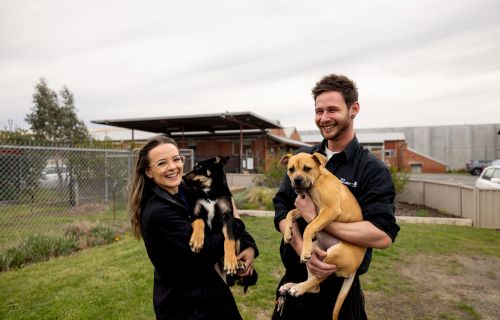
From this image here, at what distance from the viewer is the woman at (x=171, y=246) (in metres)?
2.13

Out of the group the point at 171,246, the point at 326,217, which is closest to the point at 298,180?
the point at 326,217

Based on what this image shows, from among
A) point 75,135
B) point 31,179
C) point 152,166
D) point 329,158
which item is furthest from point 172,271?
point 75,135

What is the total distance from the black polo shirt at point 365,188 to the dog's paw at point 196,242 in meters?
0.73

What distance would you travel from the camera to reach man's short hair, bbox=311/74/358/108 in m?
2.30

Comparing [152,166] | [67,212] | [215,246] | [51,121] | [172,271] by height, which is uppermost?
[51,121]

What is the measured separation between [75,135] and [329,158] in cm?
1962

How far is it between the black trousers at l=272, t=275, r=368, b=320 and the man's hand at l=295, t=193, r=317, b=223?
1.57 feet

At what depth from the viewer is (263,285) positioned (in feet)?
17.1

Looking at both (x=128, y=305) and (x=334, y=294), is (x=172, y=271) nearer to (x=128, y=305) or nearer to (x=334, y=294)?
(x=334, y=294)

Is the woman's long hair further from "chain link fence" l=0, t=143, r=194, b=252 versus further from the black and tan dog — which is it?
"chain link fence" l=0, t=143, r=194, b=252

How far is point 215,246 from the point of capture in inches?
88.3

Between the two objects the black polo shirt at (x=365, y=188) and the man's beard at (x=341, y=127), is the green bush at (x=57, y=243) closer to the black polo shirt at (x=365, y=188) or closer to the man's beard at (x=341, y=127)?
the black polo shirt at (x=365, y=188)

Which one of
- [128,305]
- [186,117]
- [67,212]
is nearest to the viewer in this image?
[128,305]

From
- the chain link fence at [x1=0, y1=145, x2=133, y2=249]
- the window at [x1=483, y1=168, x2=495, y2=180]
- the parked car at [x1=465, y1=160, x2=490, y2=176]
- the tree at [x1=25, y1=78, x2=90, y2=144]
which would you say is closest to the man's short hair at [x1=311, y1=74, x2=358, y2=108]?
the chain link fence at [x1=0, y1=145, x2=133, y2=249]
